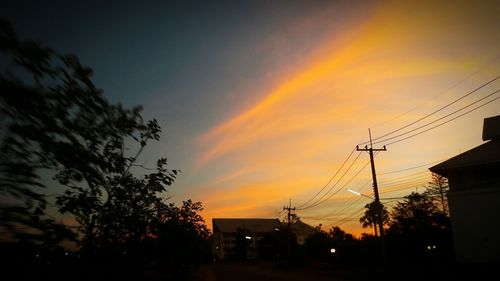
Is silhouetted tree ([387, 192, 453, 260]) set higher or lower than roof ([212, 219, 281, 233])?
lower

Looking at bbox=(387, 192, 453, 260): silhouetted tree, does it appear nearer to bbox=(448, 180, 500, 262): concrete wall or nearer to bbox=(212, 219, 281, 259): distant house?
bbox=(448, 180, 500, 262): concrete wall

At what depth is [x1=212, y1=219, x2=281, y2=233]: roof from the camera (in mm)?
123938

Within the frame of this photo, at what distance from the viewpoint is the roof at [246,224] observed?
123938 millimetres

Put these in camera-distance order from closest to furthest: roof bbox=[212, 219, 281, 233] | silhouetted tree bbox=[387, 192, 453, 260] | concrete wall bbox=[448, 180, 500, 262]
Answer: concrete wall bbox=[448, 180, 500, 262] < silhouetted tree bbox=[387, 192, 453, 260] < roof bbox=[212, 219, 281, 233]

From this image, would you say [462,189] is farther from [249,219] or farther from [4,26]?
[249,219]

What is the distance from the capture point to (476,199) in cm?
3056

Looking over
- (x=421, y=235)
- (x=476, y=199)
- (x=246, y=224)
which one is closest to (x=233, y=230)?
(x=246, y=224)

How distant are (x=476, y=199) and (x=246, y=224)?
101022 millimetres

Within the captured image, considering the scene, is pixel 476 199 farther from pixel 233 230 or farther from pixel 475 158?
pixel 233 230

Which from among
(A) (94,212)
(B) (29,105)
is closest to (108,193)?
(A) (94,212)

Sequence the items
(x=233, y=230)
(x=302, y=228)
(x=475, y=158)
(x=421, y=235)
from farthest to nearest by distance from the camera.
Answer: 1. (x=302, y=228)
2. (x=233, y=230)
3. (x=421, y=235)
4. (x=475, y=158)

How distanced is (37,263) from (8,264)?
449 mm

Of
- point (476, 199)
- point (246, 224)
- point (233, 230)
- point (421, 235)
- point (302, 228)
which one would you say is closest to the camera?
point (476, 199)

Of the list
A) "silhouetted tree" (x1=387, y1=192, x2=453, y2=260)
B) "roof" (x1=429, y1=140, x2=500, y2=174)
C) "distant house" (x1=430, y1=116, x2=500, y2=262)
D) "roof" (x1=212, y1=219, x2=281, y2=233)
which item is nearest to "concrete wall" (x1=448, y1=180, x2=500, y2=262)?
"distant house" (x1=430, y1=116, x2=500, y2=262)
